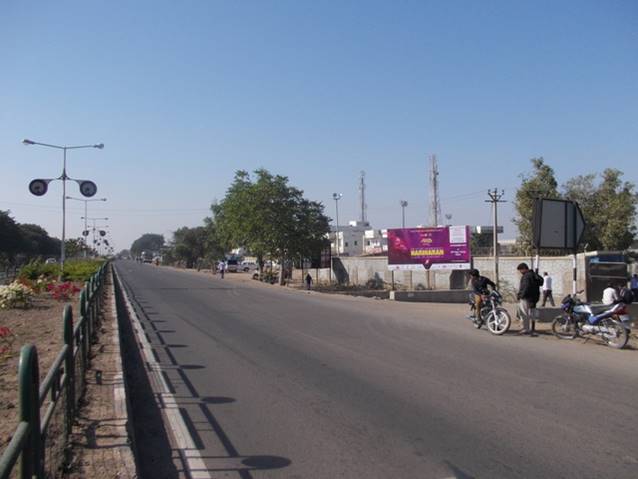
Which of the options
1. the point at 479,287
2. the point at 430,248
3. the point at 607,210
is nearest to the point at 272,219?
the point at 430,248

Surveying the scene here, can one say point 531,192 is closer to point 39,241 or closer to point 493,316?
point 493,316

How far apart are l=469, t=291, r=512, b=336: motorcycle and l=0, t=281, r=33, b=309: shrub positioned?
1343 cm

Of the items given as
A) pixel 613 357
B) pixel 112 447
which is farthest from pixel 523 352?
pixel 112 447

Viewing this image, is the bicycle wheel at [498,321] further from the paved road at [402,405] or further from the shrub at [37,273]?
the shrub at [37,273]

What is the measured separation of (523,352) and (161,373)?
21.8 ft

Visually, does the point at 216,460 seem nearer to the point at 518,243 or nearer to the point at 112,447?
the point at 112,447

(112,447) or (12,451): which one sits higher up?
(12,451)

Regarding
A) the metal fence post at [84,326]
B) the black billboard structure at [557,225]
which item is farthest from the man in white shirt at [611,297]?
the metal fence post at [84,326]

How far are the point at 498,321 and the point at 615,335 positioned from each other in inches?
107

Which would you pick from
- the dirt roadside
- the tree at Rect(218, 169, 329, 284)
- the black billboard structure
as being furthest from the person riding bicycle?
the tree at Rect(218, 169, 329, 284)

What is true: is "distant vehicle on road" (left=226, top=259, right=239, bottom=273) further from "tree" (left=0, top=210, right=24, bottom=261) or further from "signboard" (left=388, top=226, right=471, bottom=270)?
"signboard" (left=388, top=226, right=471, bottom=270)

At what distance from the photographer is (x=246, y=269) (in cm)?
8806

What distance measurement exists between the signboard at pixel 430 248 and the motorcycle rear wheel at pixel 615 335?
24211 mm

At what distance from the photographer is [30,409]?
3.65 metres
